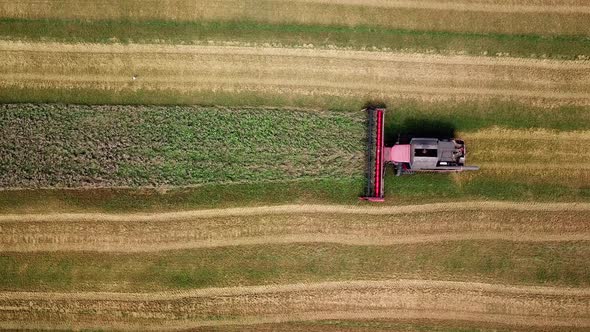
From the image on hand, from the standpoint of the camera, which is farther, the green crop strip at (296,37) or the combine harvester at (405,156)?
the green crop strip at (296,37)

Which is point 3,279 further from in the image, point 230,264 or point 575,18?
point 575,18

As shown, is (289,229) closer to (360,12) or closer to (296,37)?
(296,37)

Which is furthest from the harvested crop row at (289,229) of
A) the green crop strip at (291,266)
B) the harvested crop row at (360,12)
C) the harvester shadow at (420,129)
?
the harvested crop row at (360,12)

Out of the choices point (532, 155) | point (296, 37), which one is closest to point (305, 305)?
point (296, 37)

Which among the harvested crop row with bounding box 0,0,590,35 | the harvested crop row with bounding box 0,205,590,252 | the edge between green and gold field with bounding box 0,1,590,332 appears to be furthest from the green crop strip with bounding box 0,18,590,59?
the harvested crop row with bounding box 0,205,590,252

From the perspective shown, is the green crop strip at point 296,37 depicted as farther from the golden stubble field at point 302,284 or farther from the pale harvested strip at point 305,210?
the golden stubble field at point 302,284

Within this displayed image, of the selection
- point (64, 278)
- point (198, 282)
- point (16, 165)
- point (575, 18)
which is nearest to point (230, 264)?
point (198, 282)
